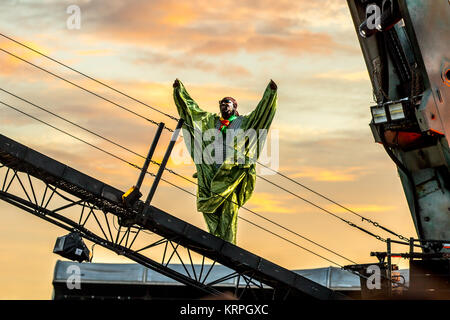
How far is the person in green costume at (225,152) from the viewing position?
1574 centimetres

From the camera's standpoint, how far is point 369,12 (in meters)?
14.7

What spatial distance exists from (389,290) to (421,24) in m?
4.21

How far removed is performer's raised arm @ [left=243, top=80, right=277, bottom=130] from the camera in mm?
15617

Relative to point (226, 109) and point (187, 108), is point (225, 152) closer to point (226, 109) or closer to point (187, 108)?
point (226, 109)

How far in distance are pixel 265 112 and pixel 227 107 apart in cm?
77

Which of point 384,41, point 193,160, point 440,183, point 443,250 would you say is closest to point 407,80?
point 384,41

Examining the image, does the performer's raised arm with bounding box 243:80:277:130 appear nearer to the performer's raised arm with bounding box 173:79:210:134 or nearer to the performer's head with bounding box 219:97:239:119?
the performer's head with bounding box 219:97:239:119

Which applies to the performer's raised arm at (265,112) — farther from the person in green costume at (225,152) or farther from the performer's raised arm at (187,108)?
the performer's raised arm at (187,108)

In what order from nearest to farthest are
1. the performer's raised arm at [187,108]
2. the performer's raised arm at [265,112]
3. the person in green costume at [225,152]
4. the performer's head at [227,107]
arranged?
1. the performer's raised arm at [265,112]
2. the person in green costume at [225,152]
3. the performer's head at [227,107]
4. the performer's raised arm at [187,108]

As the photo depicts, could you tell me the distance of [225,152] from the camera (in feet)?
52.3

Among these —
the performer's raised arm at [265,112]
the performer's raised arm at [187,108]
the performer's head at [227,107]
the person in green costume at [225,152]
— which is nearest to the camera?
the performer's raised arm at [265,112]

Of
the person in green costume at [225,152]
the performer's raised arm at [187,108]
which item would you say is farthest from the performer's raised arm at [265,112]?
the performer's raised arm at [187,108]

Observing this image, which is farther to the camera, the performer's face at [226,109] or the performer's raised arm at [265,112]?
the performer's face at [226,109]

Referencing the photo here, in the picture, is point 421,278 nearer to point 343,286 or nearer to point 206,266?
point 343,286
